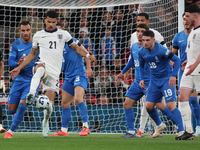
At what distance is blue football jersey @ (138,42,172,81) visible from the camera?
587cm

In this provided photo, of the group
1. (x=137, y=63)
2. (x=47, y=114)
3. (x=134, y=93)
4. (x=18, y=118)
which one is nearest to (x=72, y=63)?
(x=137, y=63)

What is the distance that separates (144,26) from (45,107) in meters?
2.23

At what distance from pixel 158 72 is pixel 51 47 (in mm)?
1735

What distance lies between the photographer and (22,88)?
709cm

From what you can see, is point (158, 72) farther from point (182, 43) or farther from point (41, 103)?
point (41, 103)

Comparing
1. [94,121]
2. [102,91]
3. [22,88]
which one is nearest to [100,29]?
[102,91]

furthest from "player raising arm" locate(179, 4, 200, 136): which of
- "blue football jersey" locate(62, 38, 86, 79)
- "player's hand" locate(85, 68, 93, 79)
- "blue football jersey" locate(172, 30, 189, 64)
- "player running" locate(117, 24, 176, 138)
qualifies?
"blue football jersey" locate(62, 38, 86, 79)

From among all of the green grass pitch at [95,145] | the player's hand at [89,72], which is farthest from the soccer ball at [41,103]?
the player's hand at [89,72]

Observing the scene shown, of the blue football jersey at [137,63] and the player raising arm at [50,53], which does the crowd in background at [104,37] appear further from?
the player raising arm at [50,53]

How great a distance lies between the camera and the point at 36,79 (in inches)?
221

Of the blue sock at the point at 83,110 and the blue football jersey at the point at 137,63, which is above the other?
the blue football jersey at the point at 137,63

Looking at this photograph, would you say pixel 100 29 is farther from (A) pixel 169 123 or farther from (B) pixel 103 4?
(A) pixel 169 123

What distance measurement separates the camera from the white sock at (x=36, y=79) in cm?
546

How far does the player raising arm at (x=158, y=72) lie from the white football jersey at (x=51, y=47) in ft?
4.27
